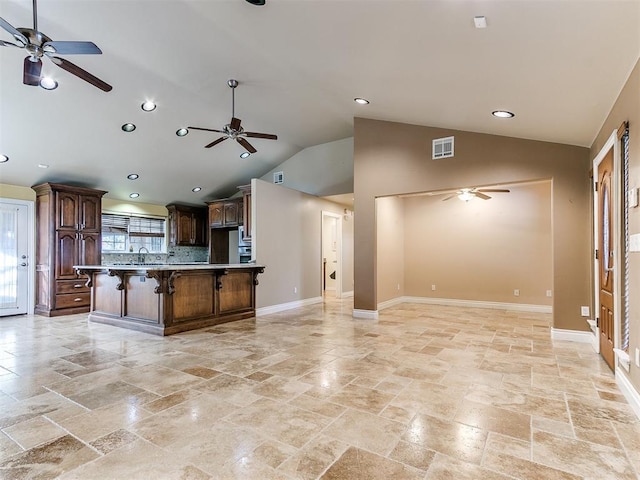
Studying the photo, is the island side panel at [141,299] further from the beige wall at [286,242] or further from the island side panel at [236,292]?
the beige wall at [286,242]

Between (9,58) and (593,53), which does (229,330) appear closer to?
(9,58)

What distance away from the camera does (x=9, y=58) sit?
396cm

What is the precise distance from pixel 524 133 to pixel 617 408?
10.7ft

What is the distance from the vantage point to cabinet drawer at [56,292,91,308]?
6484 millimetres

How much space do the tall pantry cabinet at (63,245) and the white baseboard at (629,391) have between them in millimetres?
8073

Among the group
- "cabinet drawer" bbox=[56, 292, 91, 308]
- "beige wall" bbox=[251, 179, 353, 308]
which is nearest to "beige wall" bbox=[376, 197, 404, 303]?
"beige wall" bbox=[251, 179, 353, 308]

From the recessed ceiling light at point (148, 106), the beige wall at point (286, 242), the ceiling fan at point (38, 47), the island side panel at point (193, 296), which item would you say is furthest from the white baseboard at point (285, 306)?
the ceiling fan at point (38, 47)

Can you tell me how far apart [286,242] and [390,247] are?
2166 mm

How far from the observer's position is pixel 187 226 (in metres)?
8.95

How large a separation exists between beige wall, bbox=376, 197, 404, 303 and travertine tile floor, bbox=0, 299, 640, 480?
8.04ft

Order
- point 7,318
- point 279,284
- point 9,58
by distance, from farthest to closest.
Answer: point 279,284, point 7,318, point 9,58

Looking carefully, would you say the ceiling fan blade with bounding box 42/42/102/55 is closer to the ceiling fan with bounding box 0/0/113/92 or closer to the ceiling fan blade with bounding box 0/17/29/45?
the ceiling fan with bounding box 0/0/113/92

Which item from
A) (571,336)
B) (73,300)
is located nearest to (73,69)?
(73,300)

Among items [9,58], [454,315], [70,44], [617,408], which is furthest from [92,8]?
[454,315]
